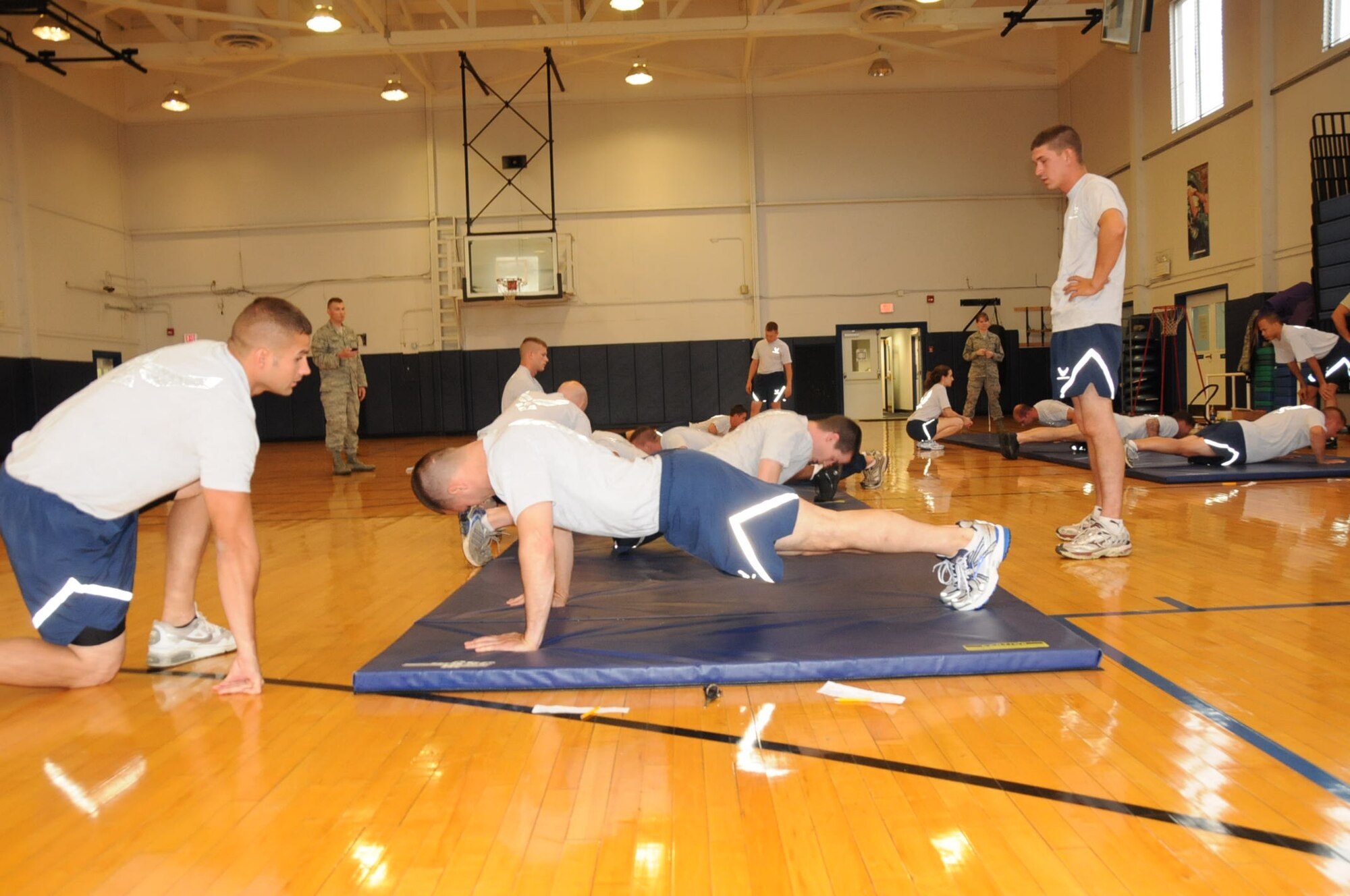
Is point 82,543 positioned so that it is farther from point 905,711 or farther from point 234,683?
point 905,711

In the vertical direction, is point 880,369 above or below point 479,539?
above

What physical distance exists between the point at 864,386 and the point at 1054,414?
10.5m

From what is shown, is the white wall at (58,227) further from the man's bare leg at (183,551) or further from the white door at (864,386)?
the man's bare leg at (183,551)

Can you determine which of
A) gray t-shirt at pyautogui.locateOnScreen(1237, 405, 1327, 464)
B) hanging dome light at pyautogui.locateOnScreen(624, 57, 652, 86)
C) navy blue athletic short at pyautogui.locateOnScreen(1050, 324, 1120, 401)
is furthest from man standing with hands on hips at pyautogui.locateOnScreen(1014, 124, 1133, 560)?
hanging dome light at pyautogui.locateOnScreen(624, 57, 652, 86)

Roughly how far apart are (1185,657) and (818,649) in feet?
3.48

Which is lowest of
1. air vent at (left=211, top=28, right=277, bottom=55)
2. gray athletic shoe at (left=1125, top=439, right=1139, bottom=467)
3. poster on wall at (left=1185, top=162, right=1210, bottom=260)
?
gray athletic shoe at (left=1125, top=439, right=1139, bottom=467)

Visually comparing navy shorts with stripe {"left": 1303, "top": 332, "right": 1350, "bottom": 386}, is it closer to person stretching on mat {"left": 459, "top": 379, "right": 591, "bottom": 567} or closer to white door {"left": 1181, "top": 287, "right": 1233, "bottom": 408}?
white door {"left": 1181, "top": 287, "right": 1233, "bottom": 408}

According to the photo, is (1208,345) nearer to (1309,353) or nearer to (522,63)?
(1309,353)

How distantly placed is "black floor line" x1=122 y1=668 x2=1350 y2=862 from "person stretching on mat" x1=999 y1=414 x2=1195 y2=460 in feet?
16.8

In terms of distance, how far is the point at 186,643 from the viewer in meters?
3.11

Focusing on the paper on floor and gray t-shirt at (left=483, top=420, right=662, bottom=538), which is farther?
gray t-shirt at (left=483, top=420, right=662, bottom=538)

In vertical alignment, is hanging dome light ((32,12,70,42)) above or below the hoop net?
above

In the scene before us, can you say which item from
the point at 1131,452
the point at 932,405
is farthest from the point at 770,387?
the point at 1131,452

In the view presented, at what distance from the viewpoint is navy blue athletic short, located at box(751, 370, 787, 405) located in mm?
14289
